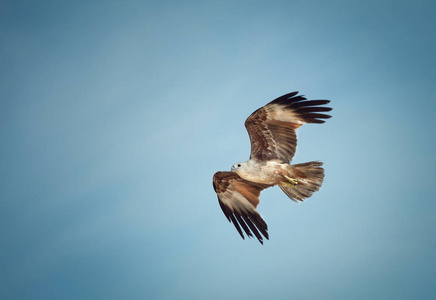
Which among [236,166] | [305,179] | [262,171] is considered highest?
[236,166]

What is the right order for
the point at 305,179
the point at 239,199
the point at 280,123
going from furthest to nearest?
1. the point at 239,199
2. the point at 280,123
3. the point at 305,179

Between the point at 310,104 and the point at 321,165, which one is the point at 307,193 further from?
the point at 310,104

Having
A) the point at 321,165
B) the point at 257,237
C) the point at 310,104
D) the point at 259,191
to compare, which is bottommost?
the point at 257,237

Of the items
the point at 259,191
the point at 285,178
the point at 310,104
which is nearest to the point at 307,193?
the point at 285,178

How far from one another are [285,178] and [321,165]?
90cm

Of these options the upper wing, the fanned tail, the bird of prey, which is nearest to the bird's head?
the bird of prey

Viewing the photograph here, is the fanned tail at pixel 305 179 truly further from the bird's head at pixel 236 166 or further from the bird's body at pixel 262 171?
the bird's head at pixel 236 166

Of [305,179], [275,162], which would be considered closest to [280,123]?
[275,162]

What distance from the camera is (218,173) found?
28.9 ft

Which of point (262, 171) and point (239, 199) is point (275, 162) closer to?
point (262, 171)

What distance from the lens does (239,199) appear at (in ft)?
29.5

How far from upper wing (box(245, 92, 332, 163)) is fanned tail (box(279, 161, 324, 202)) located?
1.58 ft

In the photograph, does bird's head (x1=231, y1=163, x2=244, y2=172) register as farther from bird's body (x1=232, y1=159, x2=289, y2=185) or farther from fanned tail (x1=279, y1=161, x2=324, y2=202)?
fanned tail (x1=279, y1=161, x2=324, y2=202)

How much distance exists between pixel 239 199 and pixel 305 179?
201 cm
